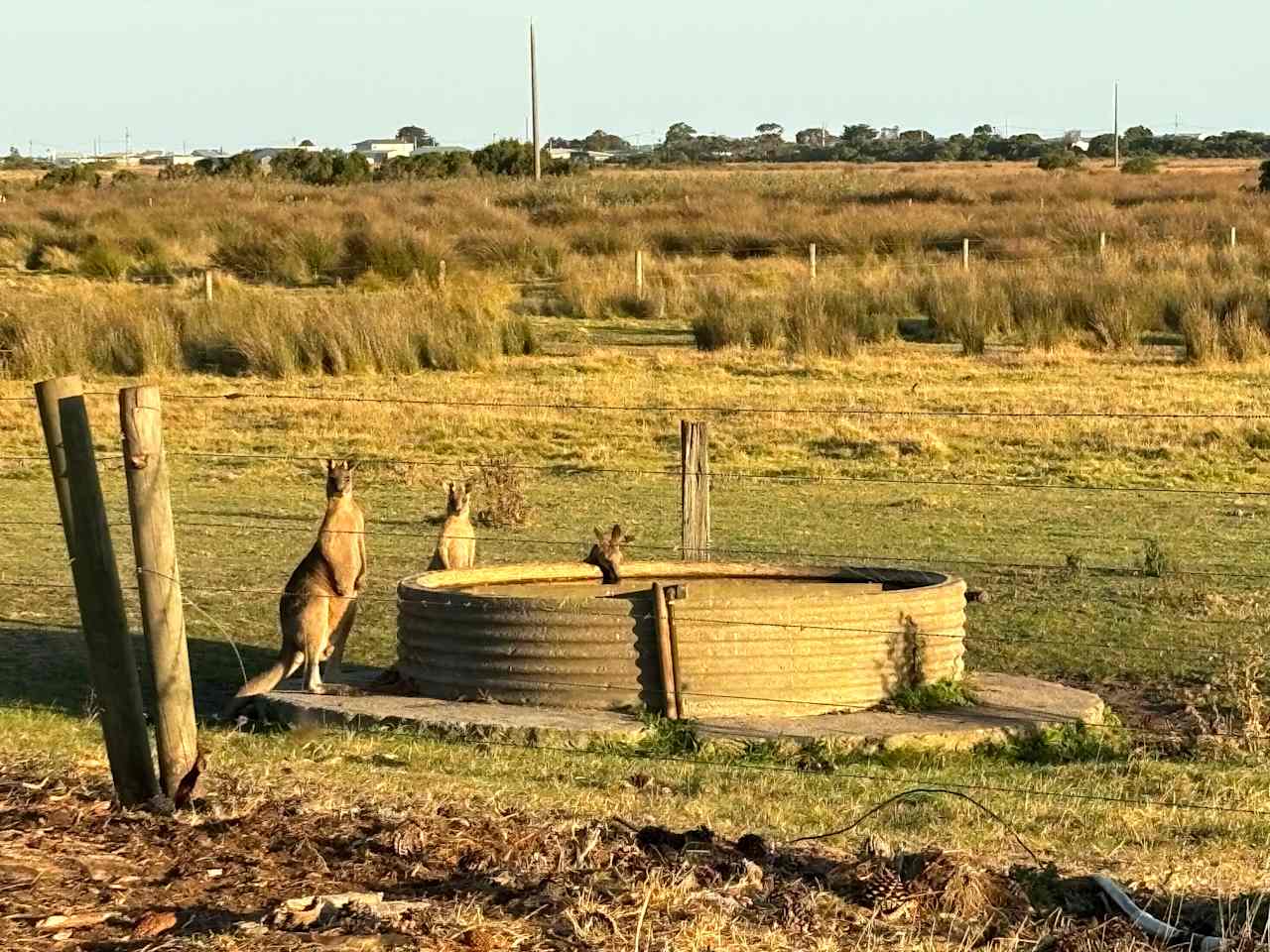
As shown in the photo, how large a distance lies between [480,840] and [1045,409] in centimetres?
1343

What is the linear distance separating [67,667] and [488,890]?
214 inches

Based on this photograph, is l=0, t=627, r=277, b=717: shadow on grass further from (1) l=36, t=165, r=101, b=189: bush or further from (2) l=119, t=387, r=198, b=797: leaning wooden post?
(1) l=36, t=165, r=101, b=189: bush

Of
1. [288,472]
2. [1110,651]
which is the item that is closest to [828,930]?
[1110,651]

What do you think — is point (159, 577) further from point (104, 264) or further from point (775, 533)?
point (104, 264)

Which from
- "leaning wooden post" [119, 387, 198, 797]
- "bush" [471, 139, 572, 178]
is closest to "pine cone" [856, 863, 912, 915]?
"leaning wooden post" [119, 387, 198, 797]

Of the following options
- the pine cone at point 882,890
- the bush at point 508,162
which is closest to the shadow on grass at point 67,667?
the pine cone at point 882,890

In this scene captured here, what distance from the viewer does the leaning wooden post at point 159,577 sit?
17.9 ft

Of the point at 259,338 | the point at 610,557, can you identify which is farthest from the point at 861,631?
the point at 259,338

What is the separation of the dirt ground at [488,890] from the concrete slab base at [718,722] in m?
2.18

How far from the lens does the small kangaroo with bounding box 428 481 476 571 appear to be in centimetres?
1008

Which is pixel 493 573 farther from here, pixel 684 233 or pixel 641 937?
pixel 684 233

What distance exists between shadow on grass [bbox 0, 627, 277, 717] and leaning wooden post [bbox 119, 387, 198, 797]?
2543 millimetres

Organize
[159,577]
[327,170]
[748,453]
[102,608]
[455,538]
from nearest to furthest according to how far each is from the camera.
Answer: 1. [159,577]
2. [102,608]
3. [455,538]
4. [748,453]
5. [327,170]

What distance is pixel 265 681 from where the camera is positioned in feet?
28.5
